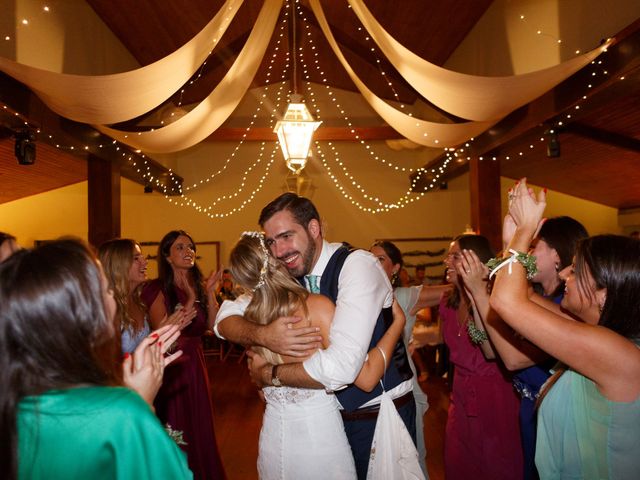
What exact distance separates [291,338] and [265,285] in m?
0.24

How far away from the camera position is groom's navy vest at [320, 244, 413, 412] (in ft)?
6.29

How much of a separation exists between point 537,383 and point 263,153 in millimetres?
9138

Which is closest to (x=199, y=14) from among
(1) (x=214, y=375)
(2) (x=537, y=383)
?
(1) (x=214, y=375)

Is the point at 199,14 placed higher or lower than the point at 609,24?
higher

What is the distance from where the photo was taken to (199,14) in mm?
6141

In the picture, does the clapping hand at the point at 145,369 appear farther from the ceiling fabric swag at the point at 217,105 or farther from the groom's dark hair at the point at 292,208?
the ceiling fabric swag at the point at 217,105

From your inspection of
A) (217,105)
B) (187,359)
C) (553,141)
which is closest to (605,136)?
(553,141)

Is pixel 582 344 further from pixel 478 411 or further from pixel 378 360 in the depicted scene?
pixel 478 411

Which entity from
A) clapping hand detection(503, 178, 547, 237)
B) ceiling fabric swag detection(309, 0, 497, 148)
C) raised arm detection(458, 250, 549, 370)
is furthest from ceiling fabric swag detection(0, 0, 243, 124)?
clapping hand detection(503, 178, 547, 237)

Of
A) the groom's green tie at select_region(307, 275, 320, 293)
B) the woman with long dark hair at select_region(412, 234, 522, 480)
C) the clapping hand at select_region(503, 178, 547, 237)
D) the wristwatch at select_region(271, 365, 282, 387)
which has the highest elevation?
the clapping hand at select_region(503, 178, 547, 237)

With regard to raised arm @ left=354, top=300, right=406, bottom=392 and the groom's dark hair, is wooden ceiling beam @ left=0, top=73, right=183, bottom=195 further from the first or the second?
raised arm @ left=354, top=300, right=406, bottom=392

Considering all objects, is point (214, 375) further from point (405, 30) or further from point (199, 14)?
point (405, 30)

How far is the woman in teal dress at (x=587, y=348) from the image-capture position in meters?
1.32

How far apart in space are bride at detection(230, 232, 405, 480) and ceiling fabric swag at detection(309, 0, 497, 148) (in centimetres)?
372
